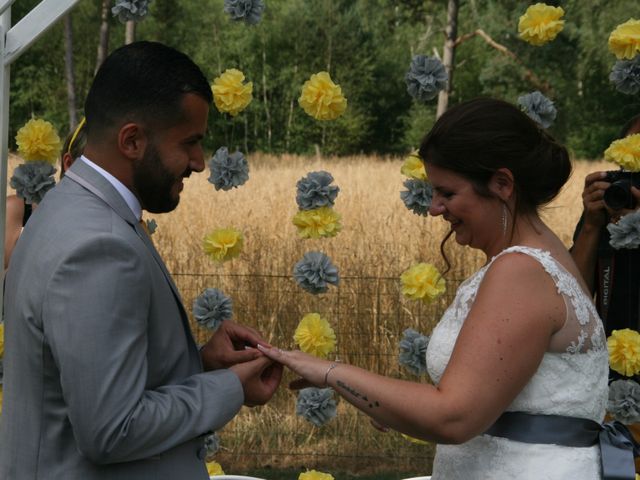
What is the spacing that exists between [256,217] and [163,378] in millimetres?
7425

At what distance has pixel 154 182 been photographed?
237cm

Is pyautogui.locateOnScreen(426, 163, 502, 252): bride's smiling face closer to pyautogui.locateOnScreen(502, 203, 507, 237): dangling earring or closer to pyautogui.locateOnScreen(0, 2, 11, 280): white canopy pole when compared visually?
pyautogui.locateOnScreen(502, 203, 507, 237): dangling earring

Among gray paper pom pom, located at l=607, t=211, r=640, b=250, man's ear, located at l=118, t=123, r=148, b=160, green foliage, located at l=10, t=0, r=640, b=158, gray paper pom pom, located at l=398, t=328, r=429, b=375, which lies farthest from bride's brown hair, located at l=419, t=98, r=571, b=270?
green foliage, located at l=10, t=0, r=640, b=158

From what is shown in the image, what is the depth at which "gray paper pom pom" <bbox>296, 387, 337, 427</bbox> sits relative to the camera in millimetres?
4199

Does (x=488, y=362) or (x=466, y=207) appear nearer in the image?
(x=488, y=362)

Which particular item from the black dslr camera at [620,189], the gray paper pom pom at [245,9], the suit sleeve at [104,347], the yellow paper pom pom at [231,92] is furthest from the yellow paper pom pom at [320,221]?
the suit sleeve at [104,347]

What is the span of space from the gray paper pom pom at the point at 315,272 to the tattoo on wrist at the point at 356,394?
150 centimetres

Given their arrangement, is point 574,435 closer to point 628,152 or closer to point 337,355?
point 628,152

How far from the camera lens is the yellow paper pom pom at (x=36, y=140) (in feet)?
12.9

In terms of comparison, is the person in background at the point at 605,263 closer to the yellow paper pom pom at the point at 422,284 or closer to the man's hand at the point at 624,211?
the man's hand at the point at 624,211

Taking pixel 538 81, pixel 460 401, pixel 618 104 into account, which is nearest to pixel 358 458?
pixel 460 401

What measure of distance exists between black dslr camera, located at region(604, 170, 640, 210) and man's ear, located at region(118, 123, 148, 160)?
87.2 inches

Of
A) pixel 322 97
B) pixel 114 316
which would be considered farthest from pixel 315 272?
pixel 114 316

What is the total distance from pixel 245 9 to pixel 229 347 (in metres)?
1.59
